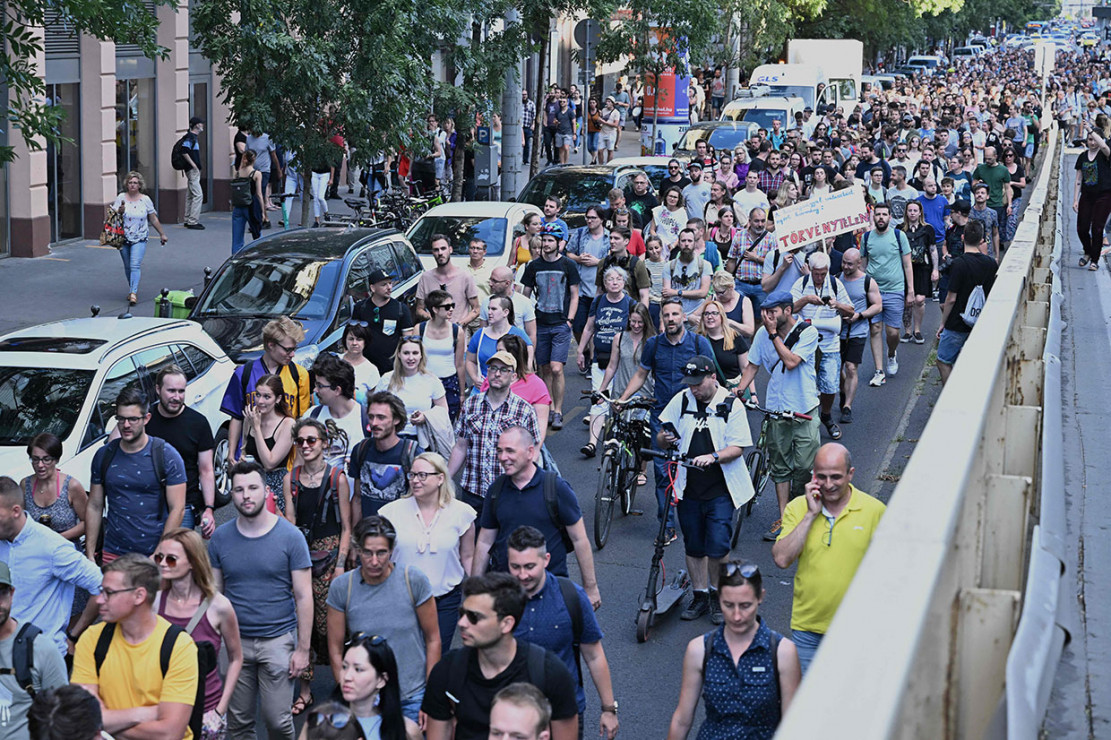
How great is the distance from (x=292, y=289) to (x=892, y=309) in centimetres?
644

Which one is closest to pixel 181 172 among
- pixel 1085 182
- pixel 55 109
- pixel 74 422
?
pixel 55 109

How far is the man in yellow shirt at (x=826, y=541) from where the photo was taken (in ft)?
21.9

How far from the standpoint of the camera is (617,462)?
11.1 meters

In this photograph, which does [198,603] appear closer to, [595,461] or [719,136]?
[595,461]

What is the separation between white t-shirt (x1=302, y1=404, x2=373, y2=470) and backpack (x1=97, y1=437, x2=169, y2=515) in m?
0.84

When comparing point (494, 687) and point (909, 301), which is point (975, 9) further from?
point (494, 687)

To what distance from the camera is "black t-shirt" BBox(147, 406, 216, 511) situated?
29.0 ft

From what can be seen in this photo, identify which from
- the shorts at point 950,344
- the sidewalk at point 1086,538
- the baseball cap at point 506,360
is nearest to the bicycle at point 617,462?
the baseball cap at point 506,360

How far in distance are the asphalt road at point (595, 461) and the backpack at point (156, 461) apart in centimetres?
136

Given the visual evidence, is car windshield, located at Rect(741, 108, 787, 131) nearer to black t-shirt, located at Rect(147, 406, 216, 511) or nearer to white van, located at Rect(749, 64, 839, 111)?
white van, located at Rect(749, 64, 839, 111)

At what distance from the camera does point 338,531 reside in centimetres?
804

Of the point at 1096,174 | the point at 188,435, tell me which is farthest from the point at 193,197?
the point at 188,435

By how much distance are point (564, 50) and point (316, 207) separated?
3160 centimetres

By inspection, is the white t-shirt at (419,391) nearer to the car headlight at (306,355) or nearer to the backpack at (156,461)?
the backpack at (156,461)
